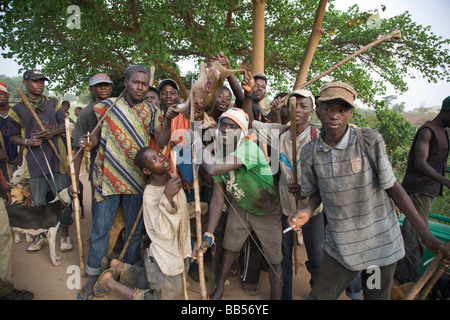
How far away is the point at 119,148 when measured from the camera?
9.77ft

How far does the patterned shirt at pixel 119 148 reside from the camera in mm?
2965

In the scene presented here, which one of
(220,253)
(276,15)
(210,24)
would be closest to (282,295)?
(220,253)

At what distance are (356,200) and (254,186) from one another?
96 cm

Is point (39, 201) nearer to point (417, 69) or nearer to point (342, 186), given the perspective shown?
point (342, 186)

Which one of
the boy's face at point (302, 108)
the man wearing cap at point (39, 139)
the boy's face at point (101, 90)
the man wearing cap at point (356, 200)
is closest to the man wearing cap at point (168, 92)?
the boy's face at point (101, 90)

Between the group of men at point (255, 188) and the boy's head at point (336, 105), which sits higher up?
the boy's head at point (336, 105)

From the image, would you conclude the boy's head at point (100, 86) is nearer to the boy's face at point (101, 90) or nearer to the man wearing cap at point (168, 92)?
the boy's face at point (101, 90)

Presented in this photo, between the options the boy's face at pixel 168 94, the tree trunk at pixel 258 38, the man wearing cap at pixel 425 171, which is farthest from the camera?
the tree trunk at pixel 258 38

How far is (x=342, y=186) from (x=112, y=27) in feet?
22.5

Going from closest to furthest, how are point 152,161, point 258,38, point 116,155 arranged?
point 152,161, point 116,155, point 258,38

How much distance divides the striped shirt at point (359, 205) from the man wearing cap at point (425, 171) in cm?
129

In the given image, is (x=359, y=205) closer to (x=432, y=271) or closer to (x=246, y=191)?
(x=432, y=271)

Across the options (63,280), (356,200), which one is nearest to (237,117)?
(356,200)

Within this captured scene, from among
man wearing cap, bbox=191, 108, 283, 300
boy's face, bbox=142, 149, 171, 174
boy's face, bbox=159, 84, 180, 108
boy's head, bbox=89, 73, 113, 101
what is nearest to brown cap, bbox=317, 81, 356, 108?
man wearing cap, bbox=191, 108, 283, 300
